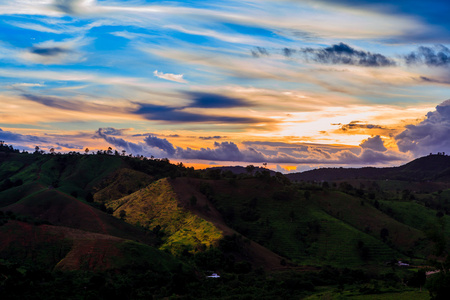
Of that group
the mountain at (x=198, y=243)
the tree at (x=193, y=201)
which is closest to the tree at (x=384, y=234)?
the mountain at (x=198, y=243)

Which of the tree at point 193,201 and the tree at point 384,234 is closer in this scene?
the tree at point 193,201

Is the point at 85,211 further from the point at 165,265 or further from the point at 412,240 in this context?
the point at 412,240

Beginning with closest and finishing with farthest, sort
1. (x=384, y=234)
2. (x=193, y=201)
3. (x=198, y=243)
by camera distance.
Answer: (x=198, y=243)
(x=193, y=201)
(x=384, y=234)

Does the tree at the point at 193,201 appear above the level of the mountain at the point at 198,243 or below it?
above

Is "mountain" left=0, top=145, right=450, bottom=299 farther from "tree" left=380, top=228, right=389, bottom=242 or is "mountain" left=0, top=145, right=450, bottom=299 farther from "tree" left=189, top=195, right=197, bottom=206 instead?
"tree" left=189, top=195, right=197, bottom=206

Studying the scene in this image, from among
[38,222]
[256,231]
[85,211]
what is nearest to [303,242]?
[256,231]

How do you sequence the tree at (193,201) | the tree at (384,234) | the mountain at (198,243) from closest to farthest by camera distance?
the mountain at (198,243) < the tree at (193,201) < the tree at (384,234)

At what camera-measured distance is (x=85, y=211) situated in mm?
147125

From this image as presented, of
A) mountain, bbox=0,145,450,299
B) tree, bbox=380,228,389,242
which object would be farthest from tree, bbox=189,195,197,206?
tree, bbox=380,228,389,242

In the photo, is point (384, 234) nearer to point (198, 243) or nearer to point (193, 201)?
point (193, 201)

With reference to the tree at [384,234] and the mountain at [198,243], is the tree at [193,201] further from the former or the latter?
the tree at [384,234]

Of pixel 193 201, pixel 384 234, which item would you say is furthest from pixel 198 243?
pixel 384 234

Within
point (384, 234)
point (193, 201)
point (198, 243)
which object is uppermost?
point (193, 201)

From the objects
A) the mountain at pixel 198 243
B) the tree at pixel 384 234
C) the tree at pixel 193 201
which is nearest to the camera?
the mountain at pixel 198 243
